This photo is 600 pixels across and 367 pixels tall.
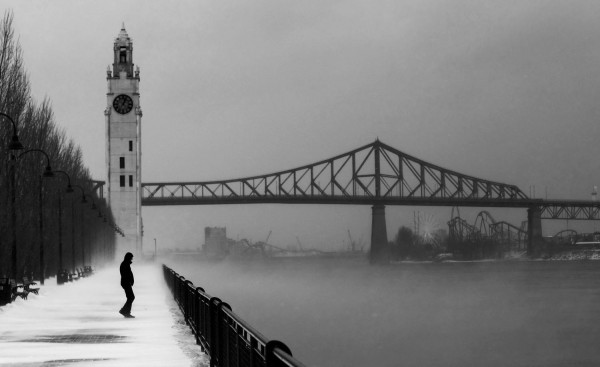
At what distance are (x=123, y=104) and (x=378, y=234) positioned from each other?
3899 centimetres

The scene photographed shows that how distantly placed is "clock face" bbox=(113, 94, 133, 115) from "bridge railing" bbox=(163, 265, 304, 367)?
422 feet

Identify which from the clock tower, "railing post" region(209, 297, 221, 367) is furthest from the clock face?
"railing post" region(209, 297, 221, 367)

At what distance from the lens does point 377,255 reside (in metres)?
167

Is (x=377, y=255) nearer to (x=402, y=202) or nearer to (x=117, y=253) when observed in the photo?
(x=402, y=202)

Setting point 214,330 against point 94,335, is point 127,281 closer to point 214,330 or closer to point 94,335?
point 94,335

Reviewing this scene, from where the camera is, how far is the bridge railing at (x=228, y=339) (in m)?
7.41

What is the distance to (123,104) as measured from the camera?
149m

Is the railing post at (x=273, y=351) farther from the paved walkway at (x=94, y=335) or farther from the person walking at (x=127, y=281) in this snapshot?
the person walking at (x=127, y=281)

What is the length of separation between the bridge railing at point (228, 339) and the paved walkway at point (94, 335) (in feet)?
1.32

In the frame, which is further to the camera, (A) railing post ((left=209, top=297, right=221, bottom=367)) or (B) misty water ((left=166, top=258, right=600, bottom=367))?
(B) misty water ((left=166, top=258, right=600, bottom=367))

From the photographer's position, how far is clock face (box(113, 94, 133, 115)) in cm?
14812


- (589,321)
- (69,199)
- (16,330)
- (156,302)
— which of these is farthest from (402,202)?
(16,330)

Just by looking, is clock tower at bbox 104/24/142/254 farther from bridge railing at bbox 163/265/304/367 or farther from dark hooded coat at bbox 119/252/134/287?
bridge railing at bbox 163/265/304/367

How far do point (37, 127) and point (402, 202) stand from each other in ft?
340
